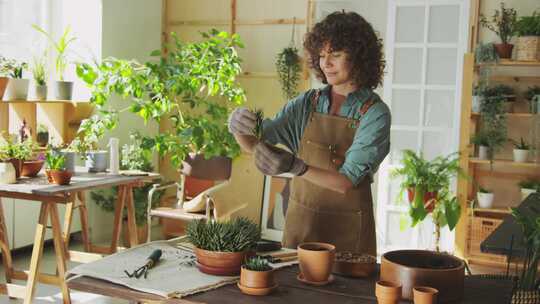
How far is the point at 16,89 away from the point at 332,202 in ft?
10.9

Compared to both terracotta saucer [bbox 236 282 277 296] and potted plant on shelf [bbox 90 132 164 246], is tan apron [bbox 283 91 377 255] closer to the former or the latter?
terracotta saucer [bbox 236 282 277 296]

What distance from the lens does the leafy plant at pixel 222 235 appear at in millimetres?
1752

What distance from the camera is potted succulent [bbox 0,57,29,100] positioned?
4.84 metres

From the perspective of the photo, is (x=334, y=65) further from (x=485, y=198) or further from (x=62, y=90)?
(x=485, y=198)

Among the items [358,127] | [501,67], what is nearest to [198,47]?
[501,67]

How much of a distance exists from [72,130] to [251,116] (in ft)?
12.4

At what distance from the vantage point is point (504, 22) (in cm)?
539

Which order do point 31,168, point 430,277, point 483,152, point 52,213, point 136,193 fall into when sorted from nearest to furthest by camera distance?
point 430,277
point 52,213
point 31,168
point 483,152
point 136,193

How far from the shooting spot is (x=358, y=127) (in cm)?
239

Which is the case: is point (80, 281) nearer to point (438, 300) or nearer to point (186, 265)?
point (186, 265)

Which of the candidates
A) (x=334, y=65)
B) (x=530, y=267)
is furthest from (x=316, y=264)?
(x=334, y=65)

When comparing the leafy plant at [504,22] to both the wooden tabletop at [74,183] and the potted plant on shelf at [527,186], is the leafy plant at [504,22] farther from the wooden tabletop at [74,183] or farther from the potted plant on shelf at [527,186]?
the wooden tabletop at [74,183]

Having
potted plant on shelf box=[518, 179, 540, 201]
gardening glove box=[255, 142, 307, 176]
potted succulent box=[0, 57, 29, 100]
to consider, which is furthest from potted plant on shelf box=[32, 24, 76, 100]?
potted plant on shelf box=[518, 179, 540, 201]

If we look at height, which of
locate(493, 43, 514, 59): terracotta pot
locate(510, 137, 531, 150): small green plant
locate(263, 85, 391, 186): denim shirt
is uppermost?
locate(493, 43, 514, 59): terracotta pot
